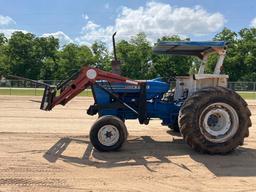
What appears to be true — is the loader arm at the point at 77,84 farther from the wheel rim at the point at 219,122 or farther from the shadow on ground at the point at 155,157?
the wheel rim at the point at 219,122

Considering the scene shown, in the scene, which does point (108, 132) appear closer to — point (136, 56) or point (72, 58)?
point (136, 56)

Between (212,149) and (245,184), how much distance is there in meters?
2.21

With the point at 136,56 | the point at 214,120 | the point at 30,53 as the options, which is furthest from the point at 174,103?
the point at 30,53

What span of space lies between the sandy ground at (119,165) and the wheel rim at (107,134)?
0.30m

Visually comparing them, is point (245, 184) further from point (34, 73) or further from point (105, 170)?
point (34, 73)

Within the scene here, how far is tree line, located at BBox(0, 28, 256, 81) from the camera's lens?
76500mm

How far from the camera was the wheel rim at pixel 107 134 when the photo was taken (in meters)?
9.98

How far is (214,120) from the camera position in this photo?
33.0ft

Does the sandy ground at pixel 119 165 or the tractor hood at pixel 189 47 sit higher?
the tractor hood at pixel 189 47

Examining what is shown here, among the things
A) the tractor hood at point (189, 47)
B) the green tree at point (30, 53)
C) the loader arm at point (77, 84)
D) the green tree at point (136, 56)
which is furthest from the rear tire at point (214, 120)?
the green tree at point (30, 53)

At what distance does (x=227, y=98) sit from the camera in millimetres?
9961

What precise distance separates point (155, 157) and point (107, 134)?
1.17 m

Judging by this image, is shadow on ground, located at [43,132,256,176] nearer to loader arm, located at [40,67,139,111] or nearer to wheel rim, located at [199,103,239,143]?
wheel rim, located at [199,103,239,143]

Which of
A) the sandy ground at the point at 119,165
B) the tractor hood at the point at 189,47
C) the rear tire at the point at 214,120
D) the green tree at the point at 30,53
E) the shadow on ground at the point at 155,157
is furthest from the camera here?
the green tree at the point at 30,53
